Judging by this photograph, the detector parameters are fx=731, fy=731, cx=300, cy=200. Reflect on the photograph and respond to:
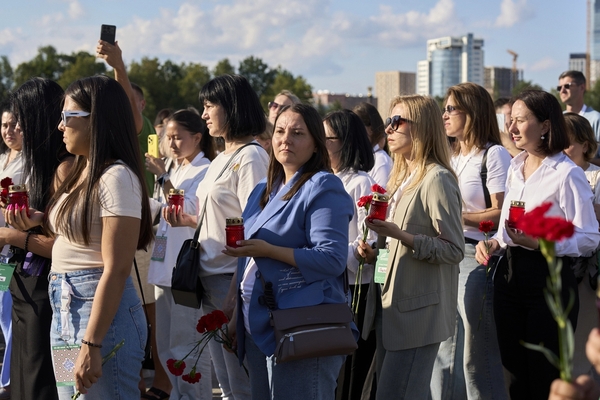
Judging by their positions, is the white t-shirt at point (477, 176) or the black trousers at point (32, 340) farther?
the white t-shirt at point (477, 176)


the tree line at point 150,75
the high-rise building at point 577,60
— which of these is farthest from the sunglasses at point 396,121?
the high-rise building at point 577,60

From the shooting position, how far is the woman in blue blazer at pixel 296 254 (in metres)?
3.19

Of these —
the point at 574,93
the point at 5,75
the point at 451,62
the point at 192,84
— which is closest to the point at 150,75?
the point at 192,84

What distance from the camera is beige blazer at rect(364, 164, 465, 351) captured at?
3.84m

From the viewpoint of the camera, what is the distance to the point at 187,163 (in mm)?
6055

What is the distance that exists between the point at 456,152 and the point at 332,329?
8.04ft

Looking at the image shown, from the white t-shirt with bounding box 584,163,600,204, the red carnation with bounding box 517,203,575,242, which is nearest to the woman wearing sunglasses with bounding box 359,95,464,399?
the white t-shirt with bounding box 584,163,600,204

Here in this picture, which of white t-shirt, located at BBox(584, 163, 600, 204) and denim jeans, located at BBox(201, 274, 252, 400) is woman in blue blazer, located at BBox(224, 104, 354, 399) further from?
white t-shirt, located at BBox(584, 163, 600, 204)

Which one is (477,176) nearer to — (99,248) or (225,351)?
(225,351)

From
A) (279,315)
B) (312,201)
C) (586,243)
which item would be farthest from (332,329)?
(586,243)

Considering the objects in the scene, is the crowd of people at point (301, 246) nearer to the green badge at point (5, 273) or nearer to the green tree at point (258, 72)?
the green badge at point (5, 273)

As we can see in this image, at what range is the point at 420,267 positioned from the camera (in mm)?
3910

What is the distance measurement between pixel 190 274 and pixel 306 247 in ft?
4.36

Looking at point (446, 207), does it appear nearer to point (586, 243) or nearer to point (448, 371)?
point (586, 243)
